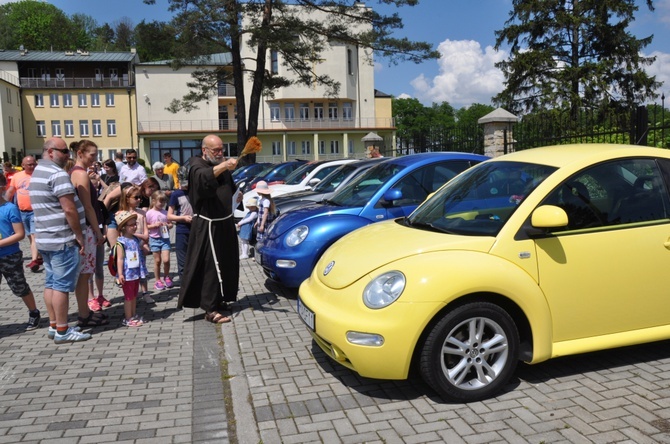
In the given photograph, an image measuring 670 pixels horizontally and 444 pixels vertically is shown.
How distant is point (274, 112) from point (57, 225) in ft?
182

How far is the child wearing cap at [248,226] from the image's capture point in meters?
10.2

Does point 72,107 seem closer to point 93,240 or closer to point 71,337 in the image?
point 93,240

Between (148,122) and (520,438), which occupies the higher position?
(148,122)

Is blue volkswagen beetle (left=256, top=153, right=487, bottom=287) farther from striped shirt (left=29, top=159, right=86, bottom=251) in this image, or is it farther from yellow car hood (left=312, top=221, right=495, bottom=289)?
striped shirt (left=29, top=159, right=86, bottom=251)

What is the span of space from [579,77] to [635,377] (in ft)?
96.5

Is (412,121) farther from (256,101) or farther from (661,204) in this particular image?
(661,204)

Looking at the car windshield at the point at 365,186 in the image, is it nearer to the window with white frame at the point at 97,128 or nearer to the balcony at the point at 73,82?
the window with white frame at the point at 97,128

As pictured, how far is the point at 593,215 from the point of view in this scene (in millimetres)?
4539

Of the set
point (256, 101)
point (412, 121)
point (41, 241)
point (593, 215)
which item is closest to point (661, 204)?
point (593, 215)

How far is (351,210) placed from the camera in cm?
739

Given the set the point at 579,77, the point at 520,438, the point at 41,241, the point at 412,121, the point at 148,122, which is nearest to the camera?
the point at 520,438

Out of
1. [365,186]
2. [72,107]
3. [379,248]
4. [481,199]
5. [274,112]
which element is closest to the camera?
[379,248]

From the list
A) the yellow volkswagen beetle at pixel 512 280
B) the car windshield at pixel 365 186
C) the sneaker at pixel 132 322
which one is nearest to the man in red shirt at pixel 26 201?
the sneaker at pixel 132 322

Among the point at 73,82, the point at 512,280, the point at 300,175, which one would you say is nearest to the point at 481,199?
the point at 512,280
